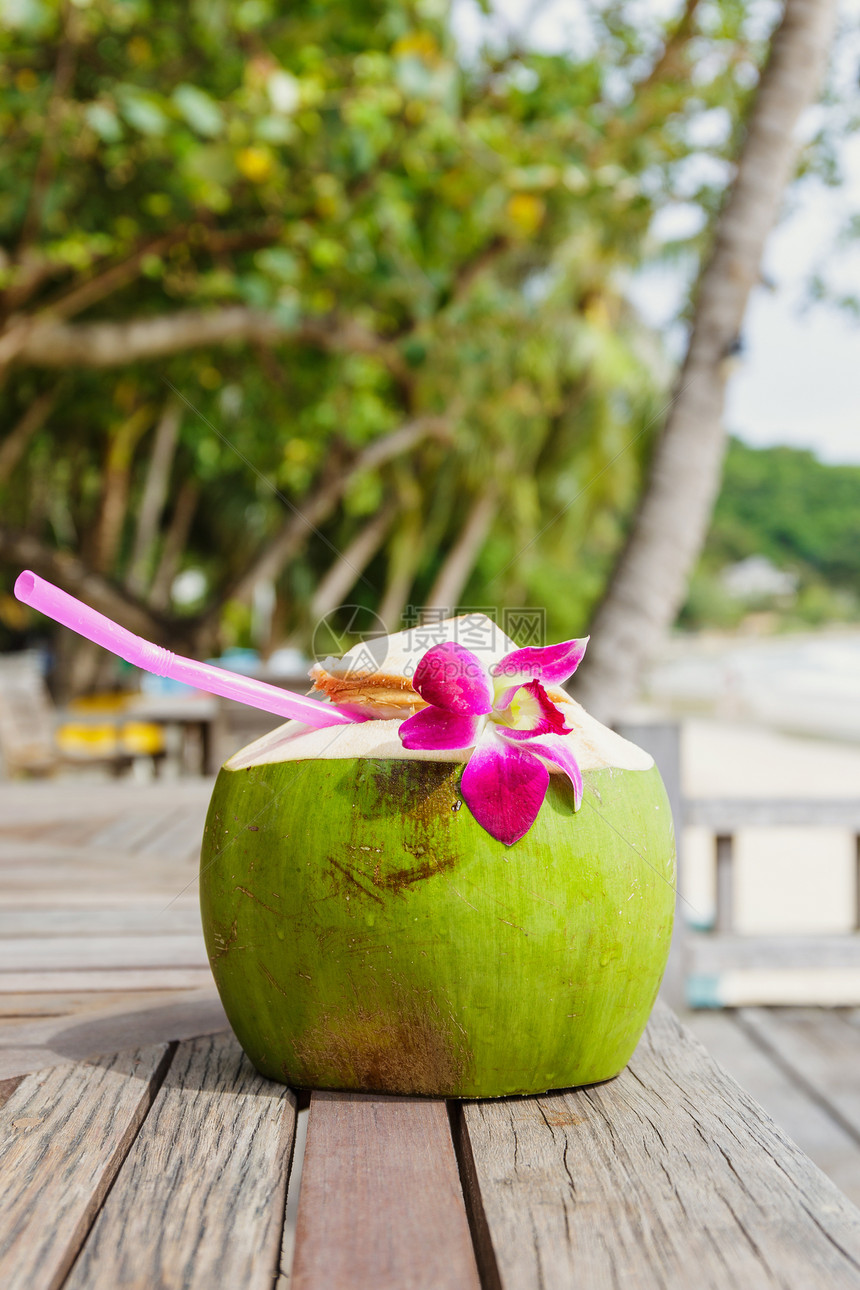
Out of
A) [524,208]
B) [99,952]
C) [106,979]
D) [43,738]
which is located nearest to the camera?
[106,979]

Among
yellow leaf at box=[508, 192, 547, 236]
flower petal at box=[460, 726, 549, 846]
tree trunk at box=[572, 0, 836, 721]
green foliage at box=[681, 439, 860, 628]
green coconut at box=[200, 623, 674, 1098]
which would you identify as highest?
green foliage at box=[681, 439, 860, 628]

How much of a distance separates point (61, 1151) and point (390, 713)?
0.45 m

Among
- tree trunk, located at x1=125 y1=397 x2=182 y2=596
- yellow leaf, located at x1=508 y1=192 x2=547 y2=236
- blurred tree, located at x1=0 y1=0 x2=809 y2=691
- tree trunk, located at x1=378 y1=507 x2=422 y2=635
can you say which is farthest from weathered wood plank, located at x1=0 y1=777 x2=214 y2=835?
tree trunk, located at x1=378 y1=507 x2=422 y2=635

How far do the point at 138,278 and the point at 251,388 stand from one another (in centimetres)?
137

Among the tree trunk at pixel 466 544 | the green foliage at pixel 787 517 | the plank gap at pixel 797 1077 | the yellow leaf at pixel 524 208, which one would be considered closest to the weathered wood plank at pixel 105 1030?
the plank gap at pixel 797 1077

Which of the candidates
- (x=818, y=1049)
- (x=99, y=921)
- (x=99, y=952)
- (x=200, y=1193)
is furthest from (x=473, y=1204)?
(x=818, y=1049)

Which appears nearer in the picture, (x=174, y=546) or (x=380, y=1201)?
(x=380, y=1201)

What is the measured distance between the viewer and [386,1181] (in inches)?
29.9

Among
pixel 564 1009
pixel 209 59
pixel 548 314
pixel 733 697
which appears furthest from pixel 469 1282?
pixel 733 697

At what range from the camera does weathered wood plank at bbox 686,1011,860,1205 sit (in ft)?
7.73

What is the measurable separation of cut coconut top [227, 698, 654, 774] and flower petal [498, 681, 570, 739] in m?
0.04

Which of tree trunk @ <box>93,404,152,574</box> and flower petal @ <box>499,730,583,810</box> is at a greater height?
tree trunk @ <box>93,404,152,574</box>

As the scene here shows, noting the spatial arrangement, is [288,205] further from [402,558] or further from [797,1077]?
[402,558]

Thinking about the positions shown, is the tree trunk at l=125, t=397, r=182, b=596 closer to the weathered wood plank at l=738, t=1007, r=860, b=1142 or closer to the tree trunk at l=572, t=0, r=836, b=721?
the tree trunk at l=572, t=0, r=836, b=721
